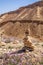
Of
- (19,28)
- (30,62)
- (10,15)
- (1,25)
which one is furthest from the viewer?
(10,15)

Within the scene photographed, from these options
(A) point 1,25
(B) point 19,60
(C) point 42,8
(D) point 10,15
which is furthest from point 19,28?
(B) point 19,60

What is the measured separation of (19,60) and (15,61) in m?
0.19

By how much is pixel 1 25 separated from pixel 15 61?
6059cm

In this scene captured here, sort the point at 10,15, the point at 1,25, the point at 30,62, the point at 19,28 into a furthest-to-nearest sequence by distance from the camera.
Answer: the point at 10,15
the point at 1,25
the point at 19,28
the point at 30,62

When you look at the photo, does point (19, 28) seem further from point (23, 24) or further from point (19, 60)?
point (19, 60)

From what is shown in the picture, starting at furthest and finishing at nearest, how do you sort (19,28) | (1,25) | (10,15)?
(10,15), (1,25), (19,28)

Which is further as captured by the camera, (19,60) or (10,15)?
(10,15)

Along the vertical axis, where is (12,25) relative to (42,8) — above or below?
below

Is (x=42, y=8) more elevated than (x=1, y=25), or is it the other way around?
(x=42, y=8)

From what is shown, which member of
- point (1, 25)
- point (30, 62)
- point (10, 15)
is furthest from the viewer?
point (10, 15)

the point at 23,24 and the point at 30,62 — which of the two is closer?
the point at 30,62

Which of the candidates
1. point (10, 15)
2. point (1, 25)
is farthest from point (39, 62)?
point (10, 15)

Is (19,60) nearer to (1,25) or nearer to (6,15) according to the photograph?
(1,25)

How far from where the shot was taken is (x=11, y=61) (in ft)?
33.3
